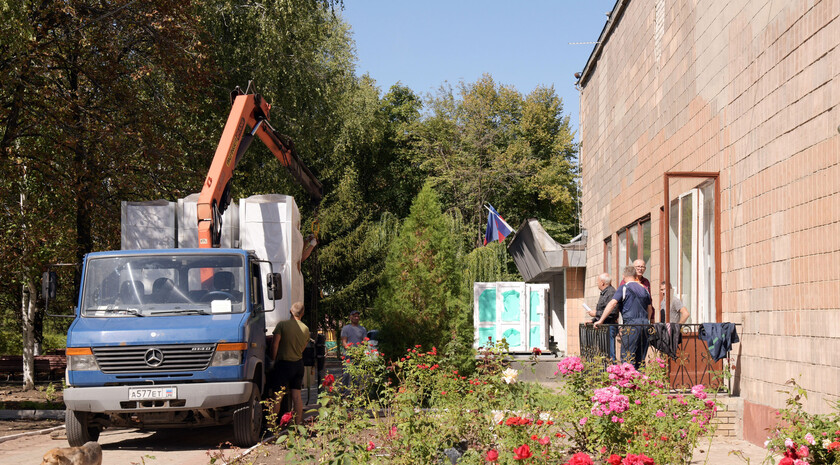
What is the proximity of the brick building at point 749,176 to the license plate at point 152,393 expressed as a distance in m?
6.41

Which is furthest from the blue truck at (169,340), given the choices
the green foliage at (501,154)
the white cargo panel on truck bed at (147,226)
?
the green foliage at (501,154)

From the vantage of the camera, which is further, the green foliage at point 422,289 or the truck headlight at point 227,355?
the green foliage at point 422,289

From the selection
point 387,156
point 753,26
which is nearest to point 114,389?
point 753,26

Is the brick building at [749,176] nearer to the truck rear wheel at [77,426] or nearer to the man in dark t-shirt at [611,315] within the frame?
the man in dark t-shirt at [611,315]

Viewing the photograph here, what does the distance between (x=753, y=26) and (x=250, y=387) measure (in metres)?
7.30

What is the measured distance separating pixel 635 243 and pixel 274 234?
289 inches

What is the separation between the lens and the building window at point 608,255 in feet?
64.4

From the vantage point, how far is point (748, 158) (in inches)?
405

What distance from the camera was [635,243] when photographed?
16531 mm

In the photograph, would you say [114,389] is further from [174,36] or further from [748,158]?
[174,36]

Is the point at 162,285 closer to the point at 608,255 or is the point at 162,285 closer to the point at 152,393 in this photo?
the point at 152,393

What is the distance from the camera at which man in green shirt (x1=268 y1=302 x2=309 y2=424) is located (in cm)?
1196

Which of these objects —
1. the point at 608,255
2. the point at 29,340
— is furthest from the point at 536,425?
the point at 29,340

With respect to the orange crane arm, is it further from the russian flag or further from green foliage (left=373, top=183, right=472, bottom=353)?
the russian flag
